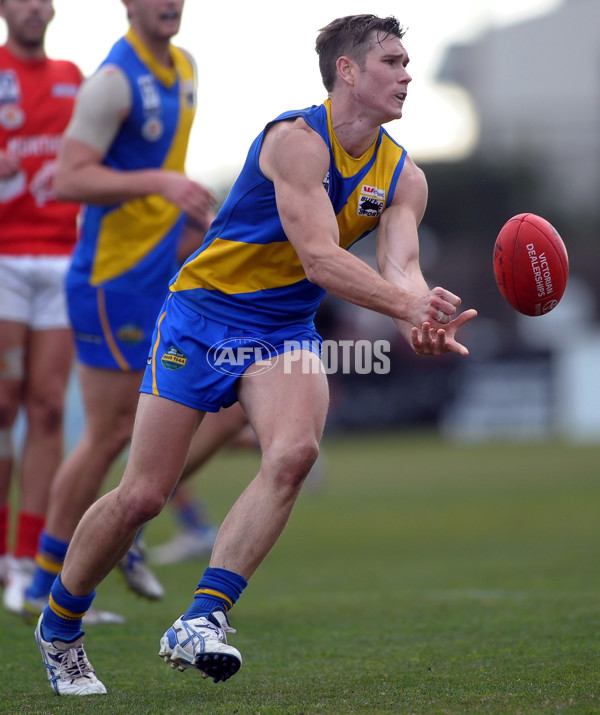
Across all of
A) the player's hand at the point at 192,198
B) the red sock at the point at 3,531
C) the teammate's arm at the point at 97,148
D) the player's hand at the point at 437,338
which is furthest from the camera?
the red sock at the point at 3,531

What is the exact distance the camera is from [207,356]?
4.16 m

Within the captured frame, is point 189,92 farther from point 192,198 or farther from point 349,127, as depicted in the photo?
point 349,127

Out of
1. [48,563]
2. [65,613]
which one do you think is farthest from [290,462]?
[48,563]

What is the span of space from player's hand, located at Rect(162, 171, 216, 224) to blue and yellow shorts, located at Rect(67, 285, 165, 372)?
0.81 meters

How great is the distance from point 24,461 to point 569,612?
9.30ft

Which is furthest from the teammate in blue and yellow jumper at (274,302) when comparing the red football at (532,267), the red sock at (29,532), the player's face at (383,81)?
the red sock at (29,532)

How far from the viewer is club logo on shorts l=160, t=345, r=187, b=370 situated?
4.14 metres

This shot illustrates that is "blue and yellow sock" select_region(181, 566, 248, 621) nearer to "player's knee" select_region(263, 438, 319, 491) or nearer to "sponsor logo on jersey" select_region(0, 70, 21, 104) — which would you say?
"player's knee" select_region(263, 438, 319, 491)

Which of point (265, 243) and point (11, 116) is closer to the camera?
point (265, 243)

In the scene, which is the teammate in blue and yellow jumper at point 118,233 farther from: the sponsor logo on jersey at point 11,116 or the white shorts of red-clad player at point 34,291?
the sponsor logo on jersey at point 11,116

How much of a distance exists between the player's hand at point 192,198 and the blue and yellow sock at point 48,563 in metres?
1.64

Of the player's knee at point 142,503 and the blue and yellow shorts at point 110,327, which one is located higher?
the blue and yellow shorts at point 110,327

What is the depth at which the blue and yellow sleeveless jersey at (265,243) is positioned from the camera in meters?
4.24

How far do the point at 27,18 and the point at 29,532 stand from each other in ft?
8.69
